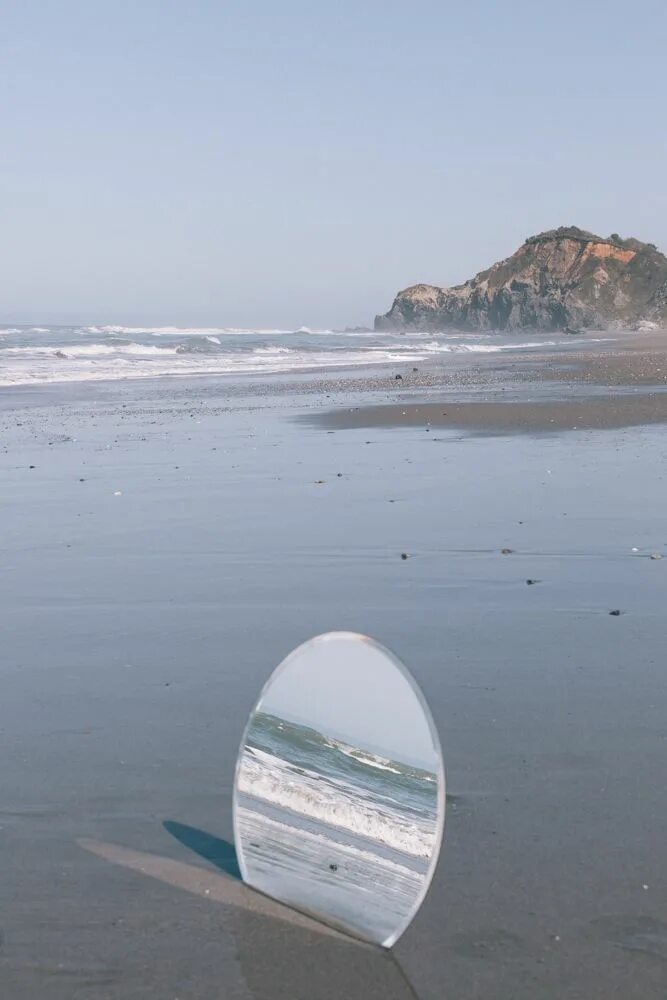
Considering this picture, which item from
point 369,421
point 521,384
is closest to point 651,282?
point 521,384

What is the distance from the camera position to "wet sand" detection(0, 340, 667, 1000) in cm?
240

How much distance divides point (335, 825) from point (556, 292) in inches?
3672

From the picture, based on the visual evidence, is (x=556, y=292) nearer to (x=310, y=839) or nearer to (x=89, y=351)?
(x=89, y=351)

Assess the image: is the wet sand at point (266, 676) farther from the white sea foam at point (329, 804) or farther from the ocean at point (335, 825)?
the white sea foam at point (329, 804)

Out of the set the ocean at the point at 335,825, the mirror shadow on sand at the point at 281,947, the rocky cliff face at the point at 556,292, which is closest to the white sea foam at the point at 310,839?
the ocean at the point at 335,825

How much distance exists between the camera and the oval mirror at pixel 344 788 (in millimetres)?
2383

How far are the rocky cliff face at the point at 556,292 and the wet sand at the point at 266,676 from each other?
7454cm

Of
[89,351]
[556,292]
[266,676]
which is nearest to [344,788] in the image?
[266,676]

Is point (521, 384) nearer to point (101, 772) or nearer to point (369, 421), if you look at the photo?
point (369, 421)

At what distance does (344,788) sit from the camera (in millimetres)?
2465

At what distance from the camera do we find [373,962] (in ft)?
7.84

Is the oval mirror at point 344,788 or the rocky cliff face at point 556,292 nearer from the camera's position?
the oval mirror at point 344,788

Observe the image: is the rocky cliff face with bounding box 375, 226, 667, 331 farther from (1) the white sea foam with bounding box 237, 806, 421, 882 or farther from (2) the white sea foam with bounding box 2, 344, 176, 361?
(1) the white sea foam with bounding box 237, 806, 421, 882

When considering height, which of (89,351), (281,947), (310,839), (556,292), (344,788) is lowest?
(281,947)
